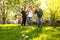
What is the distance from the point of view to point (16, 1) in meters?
34.1

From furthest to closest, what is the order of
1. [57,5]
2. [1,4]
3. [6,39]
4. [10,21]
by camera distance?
[10,21], [1,4], [57,5], [6,39]

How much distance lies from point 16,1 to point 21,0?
235cm

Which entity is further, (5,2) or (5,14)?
(5,14)

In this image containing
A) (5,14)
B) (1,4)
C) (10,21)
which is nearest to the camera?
(1,4)

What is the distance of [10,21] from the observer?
145 feet

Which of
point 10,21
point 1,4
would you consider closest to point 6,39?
point 1,4

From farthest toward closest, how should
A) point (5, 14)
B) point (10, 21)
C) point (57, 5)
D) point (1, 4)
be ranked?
point (10, 21) < point (5, 14) < point (1, 4) < point (57, 5)

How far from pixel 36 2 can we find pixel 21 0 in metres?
2.65

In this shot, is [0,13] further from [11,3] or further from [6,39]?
[6,39]

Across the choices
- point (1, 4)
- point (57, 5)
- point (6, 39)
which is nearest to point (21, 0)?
point (1, 4)

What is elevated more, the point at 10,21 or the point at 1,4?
the point at 1,4

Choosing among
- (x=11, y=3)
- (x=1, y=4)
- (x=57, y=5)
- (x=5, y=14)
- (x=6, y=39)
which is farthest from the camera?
(x=5, y=14)

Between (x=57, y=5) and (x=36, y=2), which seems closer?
(x=57, y=5)

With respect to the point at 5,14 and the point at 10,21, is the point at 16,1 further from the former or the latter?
the point at 10,21
